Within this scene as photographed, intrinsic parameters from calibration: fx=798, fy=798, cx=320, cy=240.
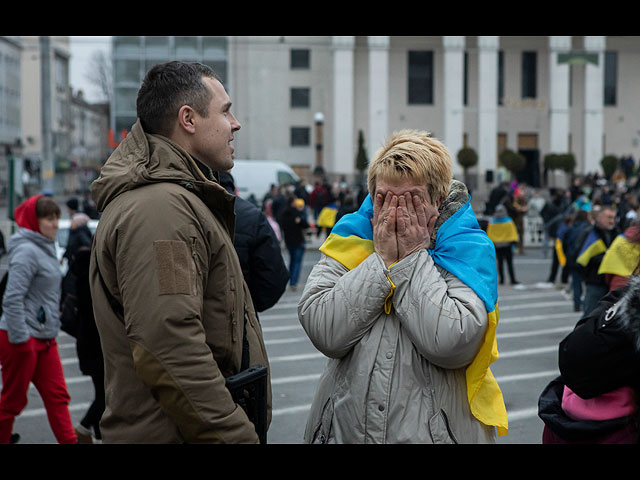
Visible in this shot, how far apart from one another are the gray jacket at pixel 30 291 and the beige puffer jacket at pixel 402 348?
3.54 meters

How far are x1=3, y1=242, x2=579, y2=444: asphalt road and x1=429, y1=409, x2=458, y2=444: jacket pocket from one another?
12.6 feet

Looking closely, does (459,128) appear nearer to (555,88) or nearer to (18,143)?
(555,88)

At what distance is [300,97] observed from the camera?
2264 inches

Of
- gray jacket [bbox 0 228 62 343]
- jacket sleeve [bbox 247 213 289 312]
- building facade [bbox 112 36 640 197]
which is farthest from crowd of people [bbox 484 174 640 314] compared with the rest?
building facade [bbox 112 36 640 197]

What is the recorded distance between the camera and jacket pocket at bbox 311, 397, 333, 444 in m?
2.91

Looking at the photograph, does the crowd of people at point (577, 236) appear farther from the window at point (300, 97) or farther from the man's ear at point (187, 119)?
the window at point (300, 97)

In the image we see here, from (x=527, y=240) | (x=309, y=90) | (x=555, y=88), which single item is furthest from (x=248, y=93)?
(x=527, y=240)

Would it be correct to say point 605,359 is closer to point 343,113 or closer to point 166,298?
point 166,298

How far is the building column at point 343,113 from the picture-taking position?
54.5 metres

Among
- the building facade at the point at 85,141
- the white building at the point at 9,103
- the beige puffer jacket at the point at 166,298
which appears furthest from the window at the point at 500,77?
the beige puffer jacket at the point at 166,298

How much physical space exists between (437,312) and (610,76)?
194 ft

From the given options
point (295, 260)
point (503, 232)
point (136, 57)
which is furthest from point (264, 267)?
point (136, 57)

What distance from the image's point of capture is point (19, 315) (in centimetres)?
570
